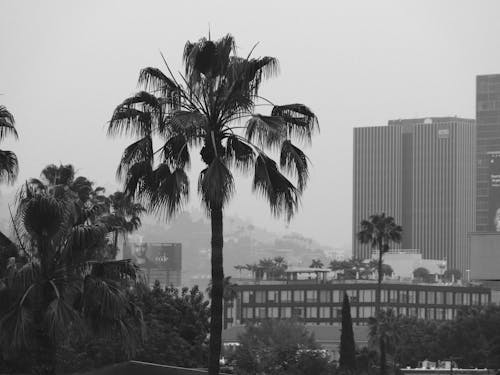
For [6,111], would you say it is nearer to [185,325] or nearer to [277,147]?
A: [277,147]

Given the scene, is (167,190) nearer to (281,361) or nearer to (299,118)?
(299,118)

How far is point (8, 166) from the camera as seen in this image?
39.2m

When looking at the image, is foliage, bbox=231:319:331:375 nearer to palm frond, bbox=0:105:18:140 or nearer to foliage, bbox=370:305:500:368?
foliage, bbox=370:305:500:368

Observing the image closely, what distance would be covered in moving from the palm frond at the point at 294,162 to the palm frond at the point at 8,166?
890cm

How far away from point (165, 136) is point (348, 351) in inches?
3097

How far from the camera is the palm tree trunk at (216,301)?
36000mm

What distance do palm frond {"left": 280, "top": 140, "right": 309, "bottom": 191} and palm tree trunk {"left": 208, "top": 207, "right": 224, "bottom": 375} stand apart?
2.25m

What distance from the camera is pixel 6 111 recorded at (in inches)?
1516

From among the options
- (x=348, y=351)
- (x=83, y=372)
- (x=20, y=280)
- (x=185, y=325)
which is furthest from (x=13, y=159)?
(x=348, y=351)

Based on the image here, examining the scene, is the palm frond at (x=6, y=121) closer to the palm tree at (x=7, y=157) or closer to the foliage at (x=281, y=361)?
the palm tree at (x=7, y=157)

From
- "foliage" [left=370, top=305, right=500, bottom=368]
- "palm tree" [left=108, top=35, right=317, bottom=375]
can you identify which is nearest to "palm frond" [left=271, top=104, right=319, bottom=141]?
"palm tree" [left=108, top=35, right=317, bottom=375]

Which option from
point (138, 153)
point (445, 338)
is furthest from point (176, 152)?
point (445, 338)

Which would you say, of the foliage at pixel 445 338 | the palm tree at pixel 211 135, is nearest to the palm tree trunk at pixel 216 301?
the palm tree at pixel 211 135

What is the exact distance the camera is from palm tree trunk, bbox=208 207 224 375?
36000 mm
